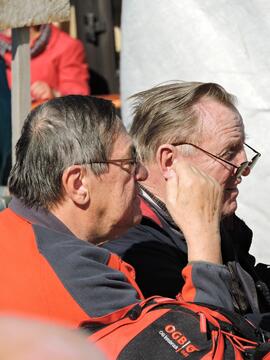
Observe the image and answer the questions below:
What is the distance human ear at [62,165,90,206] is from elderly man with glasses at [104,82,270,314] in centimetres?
36

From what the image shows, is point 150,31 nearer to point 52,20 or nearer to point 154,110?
point 52,20

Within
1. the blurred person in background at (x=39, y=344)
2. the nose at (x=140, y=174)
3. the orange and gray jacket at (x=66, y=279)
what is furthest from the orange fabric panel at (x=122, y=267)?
the blurred person in background at (x=39, y=344)

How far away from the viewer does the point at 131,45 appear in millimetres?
3551

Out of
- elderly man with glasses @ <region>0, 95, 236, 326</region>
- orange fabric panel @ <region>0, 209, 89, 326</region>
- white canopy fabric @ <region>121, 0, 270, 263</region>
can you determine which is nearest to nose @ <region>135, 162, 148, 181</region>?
elderly man with glasses @ <region>0, 95, 236, 326</region>

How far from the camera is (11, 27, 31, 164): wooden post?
3.52 m

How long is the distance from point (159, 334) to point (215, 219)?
0.48m

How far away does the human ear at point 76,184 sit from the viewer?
2.05 meters

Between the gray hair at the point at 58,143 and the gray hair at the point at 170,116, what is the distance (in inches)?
17.7

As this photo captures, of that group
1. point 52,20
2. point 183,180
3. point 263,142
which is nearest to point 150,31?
point 52,20

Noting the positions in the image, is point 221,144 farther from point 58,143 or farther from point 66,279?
point 66,279

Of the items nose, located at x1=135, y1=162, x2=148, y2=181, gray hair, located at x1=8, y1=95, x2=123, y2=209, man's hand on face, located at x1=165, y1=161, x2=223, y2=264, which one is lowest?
man's hand on face, located at x1=165, y1=161, x2=223, y2=264

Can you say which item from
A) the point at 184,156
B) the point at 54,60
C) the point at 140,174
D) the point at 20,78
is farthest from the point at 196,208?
the point at 54,60

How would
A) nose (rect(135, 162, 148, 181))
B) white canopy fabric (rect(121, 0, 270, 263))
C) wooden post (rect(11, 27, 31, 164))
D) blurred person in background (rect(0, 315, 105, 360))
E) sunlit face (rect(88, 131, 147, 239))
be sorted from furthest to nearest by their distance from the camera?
wooden post (rect(11, 27, 31, 164)) → white canopy fabric (rect(121, 0, 270, 263)) → nose (rect(135, 162, 148, 181)) → sunlit face (rect(88, 131, 147, 239)) → blurred person in background (rect(0, 315, 105, 360))

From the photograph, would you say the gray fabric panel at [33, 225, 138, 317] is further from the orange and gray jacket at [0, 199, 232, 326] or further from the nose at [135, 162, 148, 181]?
the nose at [135, 162, 148, 181]
